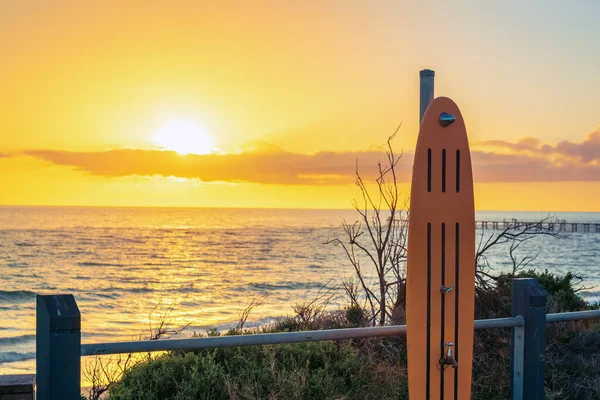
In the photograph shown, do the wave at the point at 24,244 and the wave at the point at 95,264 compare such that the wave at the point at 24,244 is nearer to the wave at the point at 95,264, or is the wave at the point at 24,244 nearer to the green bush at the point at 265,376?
the wave at the point at 95,264

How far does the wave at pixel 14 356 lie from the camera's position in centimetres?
1261

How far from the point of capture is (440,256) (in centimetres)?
346

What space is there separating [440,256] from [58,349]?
204 centimetres

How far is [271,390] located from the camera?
418 centimetres

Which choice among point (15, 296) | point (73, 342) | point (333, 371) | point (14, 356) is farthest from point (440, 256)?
point (15, 296)

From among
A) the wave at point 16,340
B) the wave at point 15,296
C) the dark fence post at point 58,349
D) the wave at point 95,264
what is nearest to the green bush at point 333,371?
the dark fence post at point 58,349

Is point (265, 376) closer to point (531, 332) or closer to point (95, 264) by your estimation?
point (531, 332)

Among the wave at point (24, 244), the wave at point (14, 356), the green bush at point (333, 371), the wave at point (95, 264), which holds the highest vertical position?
the green bush at point (333, 371)

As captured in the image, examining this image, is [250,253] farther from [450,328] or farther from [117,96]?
[450,328]

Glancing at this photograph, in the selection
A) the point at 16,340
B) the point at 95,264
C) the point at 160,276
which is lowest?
the point at 160,276

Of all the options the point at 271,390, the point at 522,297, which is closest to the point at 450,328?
the point at 522,297

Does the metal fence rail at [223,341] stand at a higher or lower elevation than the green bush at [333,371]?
higher

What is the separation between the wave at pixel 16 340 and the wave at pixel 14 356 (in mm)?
1097

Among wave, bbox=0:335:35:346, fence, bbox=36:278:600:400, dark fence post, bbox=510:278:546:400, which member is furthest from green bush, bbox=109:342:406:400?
wave, bbox=0:335:35:346
